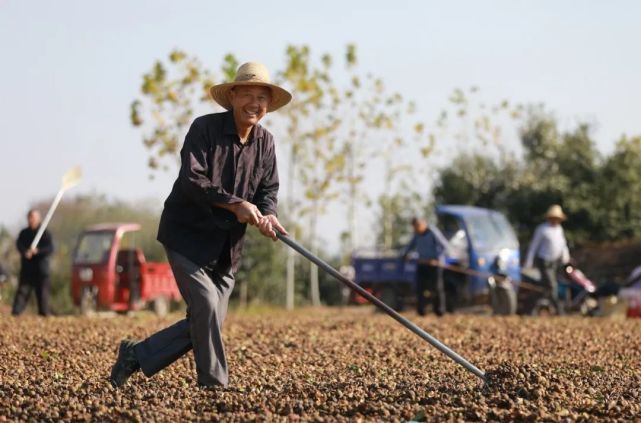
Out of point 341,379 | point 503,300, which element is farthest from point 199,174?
point 503,300

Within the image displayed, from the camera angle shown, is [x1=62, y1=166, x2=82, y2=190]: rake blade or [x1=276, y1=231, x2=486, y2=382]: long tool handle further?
[x1=62, y1=166, x2=82, y2=190]: rake blade

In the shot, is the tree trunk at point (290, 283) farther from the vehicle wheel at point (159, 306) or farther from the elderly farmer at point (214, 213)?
the elderly farmer at point (214, 213)

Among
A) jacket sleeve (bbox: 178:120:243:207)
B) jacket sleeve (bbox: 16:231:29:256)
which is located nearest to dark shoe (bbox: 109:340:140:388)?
jacket sleeve (bbox: 178:120:243:207)

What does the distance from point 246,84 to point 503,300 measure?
15.7m

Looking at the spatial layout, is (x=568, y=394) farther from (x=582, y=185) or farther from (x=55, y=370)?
(x=582, y=185)

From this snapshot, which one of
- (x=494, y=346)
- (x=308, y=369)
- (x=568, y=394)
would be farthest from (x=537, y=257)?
(x=568, y=394)

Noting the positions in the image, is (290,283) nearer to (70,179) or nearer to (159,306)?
(159,306)

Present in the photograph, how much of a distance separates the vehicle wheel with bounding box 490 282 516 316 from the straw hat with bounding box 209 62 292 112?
15.3 meters

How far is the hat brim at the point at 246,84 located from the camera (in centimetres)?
797

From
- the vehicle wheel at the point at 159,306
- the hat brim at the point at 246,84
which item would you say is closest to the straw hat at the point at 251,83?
the hat brim at the point at 246,84

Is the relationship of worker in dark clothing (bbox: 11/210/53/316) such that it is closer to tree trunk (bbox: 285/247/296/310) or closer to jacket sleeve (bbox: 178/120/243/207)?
tree trunk (bbox: 285/247/296/310)

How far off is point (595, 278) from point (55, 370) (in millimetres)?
23784

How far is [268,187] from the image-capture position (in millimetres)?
8297

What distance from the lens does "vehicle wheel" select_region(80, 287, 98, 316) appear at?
25656mm
